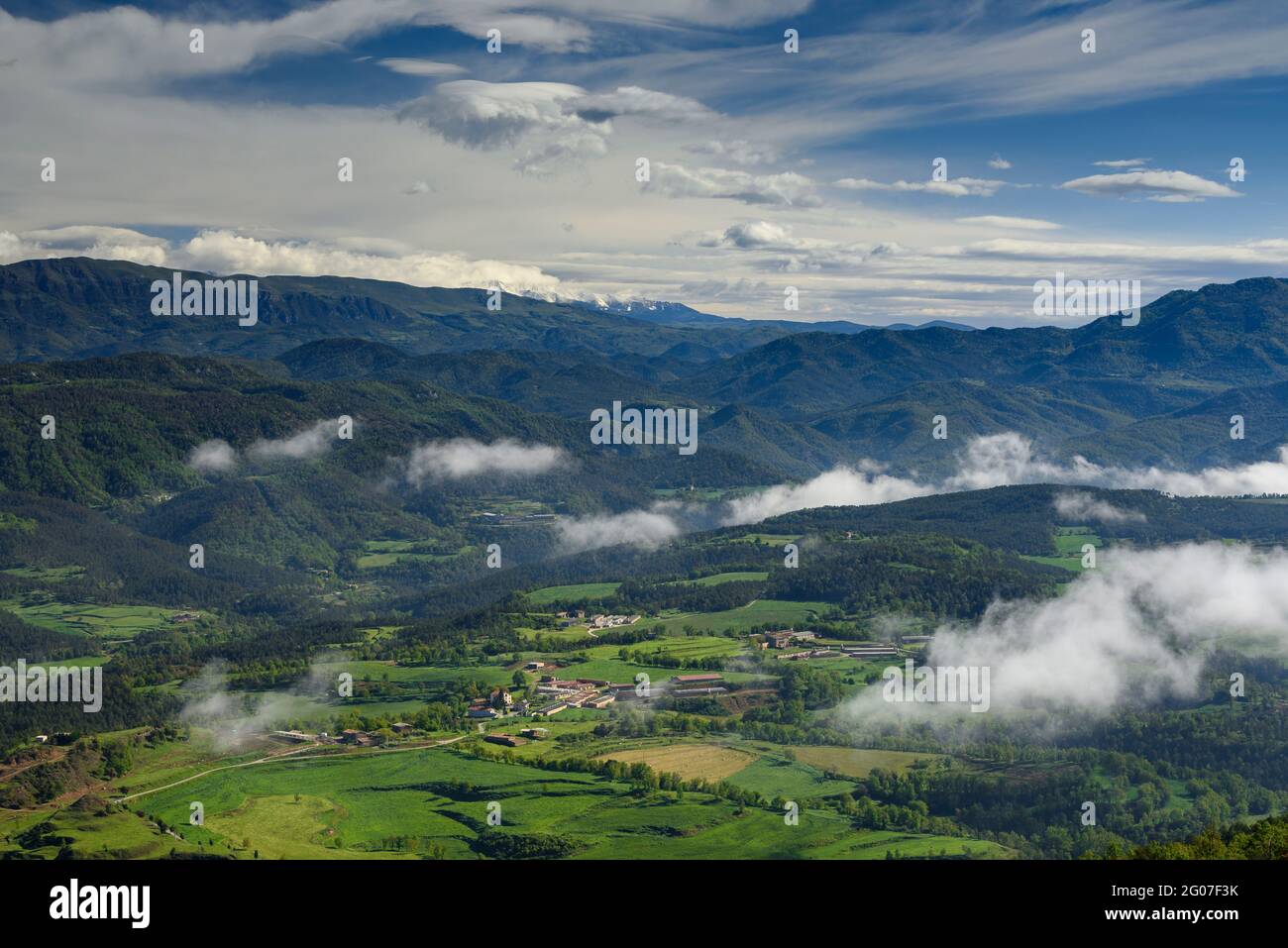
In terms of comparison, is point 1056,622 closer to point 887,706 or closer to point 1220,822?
point 887,706

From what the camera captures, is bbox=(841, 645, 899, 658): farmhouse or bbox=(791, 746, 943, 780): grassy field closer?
bbox=(791, 746, 943, 780): grassy field

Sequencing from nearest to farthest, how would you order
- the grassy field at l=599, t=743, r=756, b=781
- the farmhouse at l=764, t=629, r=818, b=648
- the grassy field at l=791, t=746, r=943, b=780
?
the grassy field at l=599, t=743, r=756, b=781 < the grassy field at l=791, t=746, r=943, b=780 < the farmhouse at l=764, t=629, r=818, b=648

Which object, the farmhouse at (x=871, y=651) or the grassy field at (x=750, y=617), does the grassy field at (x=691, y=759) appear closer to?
the farmhouse at (x=871, y=651)

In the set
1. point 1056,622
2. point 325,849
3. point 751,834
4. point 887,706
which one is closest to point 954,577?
point 1056,622

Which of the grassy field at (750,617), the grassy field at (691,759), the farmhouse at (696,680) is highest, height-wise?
the grassy field at (750,617)

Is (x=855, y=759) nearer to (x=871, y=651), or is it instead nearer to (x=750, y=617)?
(x=871, y=651)

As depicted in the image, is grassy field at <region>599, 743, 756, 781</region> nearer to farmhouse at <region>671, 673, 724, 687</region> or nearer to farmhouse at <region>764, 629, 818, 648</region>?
farmhouse at <region>671, 673, 724, 687</region>

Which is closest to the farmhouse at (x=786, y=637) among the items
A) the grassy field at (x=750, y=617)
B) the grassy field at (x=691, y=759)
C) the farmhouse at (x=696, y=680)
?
the grassy field at (x=750, y=617)

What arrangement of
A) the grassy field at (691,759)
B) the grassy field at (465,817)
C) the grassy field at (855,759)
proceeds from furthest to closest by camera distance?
the grassy field at (855,759), the grassy field at (691,759), the grassy field at (465,817)

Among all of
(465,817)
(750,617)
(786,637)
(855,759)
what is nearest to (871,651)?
(786,637)

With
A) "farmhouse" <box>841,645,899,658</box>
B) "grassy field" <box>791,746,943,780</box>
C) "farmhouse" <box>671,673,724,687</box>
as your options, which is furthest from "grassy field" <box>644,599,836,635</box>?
"grassy field" <box>791,746,943,780</box>

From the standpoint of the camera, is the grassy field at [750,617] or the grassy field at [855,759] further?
the grassy field at [750,617]
